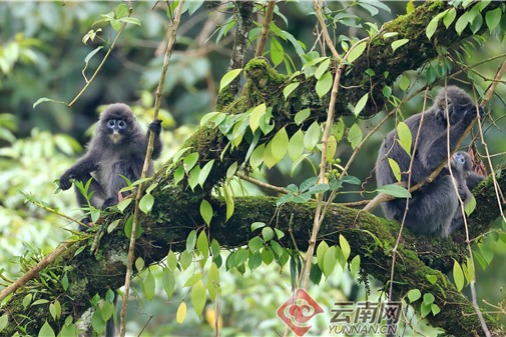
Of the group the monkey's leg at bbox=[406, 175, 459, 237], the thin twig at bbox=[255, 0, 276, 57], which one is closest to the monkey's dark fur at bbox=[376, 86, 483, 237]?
the monkey's leg at bbox=[406, 175, 459, 237]

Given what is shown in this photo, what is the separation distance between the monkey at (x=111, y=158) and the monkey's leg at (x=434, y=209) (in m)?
1.59

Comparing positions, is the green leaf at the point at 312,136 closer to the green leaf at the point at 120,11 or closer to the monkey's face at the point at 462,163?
the green leaf at the point at 120,11

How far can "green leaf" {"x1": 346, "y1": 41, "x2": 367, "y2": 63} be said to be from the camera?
3.26 meters

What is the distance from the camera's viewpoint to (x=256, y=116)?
3176 mm

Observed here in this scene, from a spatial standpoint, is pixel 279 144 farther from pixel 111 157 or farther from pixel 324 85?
pixel 111 157

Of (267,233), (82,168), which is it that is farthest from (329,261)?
(82,168)

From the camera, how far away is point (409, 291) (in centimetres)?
368

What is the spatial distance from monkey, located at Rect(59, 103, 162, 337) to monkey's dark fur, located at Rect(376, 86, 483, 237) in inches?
59.8

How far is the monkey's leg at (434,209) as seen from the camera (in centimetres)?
456

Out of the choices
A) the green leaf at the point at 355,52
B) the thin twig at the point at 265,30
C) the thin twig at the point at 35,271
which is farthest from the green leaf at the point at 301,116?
the thin twig at the point at 35,271

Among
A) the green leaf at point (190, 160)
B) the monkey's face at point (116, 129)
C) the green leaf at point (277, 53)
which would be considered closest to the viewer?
the green leaf at point (190, 160)

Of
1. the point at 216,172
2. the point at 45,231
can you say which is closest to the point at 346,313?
the point at 216,172

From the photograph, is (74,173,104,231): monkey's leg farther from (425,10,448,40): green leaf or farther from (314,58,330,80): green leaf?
(425,10,448,40): green leaf

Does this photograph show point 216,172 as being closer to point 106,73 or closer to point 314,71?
point 314,71
